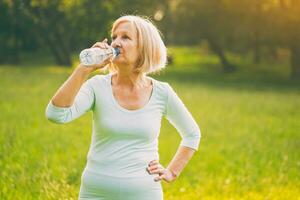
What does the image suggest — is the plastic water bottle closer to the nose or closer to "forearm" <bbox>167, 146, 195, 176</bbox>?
the nose

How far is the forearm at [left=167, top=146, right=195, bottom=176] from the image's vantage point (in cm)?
461

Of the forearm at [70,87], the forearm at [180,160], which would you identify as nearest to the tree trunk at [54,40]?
the forearm at [180,160]

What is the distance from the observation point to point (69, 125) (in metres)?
15.0

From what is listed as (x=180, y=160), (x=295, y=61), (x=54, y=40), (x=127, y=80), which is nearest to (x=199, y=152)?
(x=180, y=160)

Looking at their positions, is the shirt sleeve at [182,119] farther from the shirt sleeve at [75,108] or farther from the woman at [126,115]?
the shirt sleeve at [75,108]

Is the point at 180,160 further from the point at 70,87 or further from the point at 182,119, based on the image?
the point at 70,87

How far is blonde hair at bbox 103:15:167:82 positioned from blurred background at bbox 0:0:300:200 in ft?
7.97

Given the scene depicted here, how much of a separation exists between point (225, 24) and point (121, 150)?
4326 cm

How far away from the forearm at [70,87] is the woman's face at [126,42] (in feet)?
1.51

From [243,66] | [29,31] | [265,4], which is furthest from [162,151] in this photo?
[29,31]

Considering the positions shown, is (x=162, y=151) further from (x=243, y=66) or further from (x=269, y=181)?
(x=243, y=66)

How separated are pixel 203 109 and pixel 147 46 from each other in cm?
1686

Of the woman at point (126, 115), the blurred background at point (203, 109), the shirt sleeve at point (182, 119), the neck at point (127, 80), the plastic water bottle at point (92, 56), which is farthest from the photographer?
the blurred background at point (203, 109)

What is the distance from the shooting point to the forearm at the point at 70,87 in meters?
3.87
